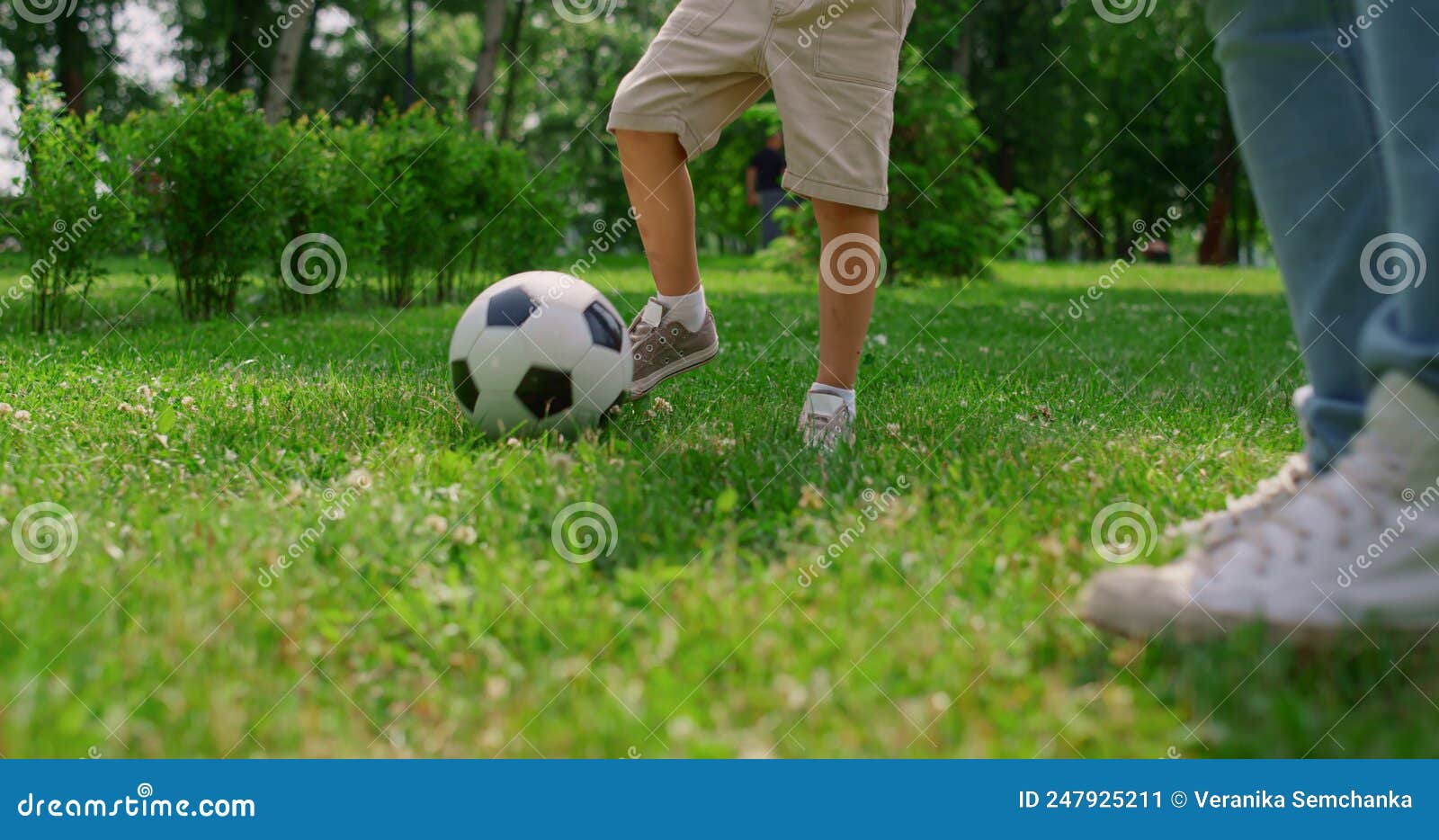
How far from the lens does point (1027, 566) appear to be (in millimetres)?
2176

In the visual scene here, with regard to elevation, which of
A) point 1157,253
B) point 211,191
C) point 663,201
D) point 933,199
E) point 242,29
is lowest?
point 1157,253

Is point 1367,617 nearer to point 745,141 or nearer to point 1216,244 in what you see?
point 745,141

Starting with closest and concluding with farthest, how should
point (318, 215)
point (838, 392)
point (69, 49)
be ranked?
point (838, 392) → point (318, 215) → point (69, 49)

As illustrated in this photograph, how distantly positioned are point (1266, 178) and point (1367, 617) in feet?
2.97

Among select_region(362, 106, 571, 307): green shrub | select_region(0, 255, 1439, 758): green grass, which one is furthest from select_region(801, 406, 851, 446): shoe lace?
select_region(362, 106, 571, 307): green shrub

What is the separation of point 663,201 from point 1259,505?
203cm

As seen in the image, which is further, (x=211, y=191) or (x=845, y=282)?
(x=211, y=191)

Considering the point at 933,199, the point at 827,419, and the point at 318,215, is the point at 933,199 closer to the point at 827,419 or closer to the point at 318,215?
the point at 318,215

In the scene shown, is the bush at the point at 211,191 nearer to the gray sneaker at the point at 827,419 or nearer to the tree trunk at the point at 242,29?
the gray sneaker at the point at 827,419

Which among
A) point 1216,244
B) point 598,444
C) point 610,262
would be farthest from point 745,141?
point 598,444

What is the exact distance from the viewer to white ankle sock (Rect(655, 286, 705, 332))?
3590 mm

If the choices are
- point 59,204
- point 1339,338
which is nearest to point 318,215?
point 59,204

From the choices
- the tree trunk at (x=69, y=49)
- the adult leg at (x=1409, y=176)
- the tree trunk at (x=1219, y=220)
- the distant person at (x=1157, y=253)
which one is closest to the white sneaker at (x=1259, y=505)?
the adult leg at (x=1409, y=176)

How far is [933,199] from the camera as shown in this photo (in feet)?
40.9
